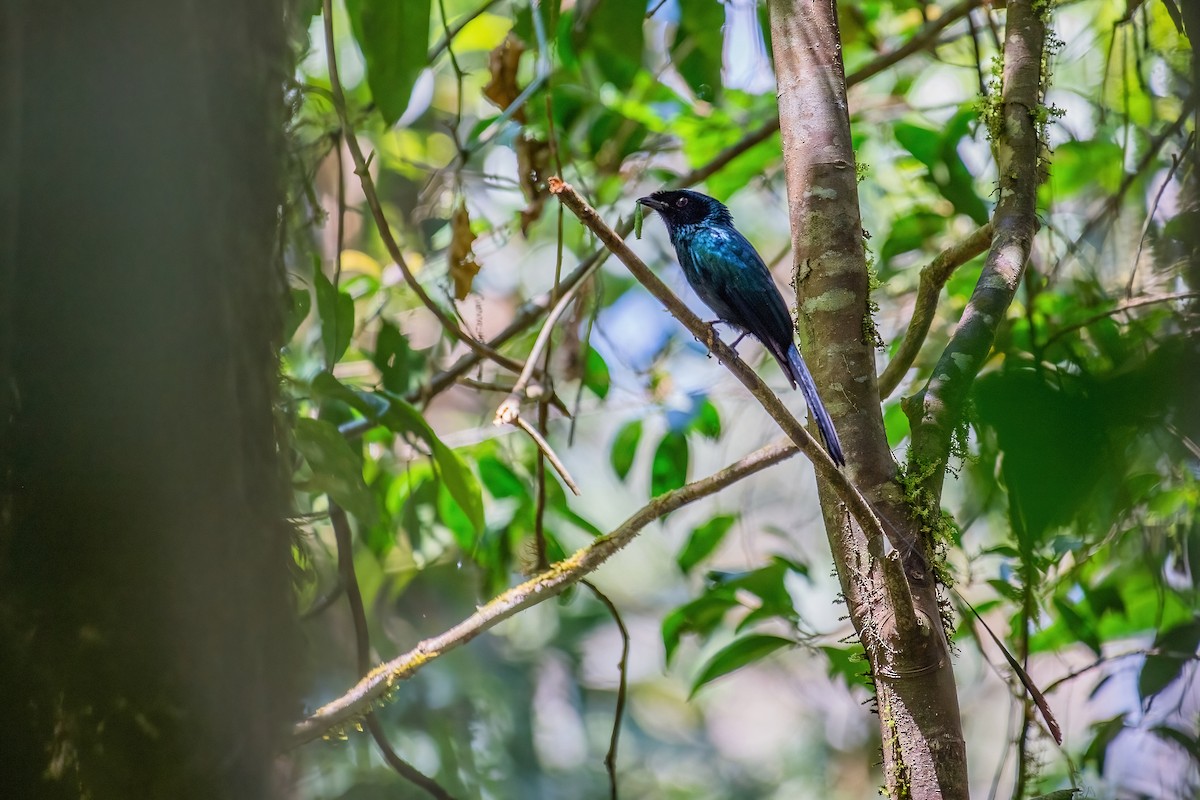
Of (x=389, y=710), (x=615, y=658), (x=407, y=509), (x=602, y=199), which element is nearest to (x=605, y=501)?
(x=615, y=658)

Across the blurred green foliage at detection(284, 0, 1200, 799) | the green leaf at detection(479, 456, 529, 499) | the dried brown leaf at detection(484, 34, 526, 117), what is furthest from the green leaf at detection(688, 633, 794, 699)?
the dried brown leaf at detection(484, 34, 526, 117)

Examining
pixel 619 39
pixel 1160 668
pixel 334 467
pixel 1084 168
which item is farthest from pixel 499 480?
pixel 1084 168

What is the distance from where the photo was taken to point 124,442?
2.51 feet

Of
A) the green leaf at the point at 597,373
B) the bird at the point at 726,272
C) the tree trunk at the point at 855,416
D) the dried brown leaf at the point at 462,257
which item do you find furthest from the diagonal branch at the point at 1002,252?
the green leaf at the point at 597,373

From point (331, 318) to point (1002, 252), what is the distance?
4.88 ft

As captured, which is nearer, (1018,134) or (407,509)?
(1018,134)

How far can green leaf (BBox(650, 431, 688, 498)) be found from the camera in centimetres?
291

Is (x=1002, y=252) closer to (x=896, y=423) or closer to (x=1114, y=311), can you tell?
(x=1114, y=311)

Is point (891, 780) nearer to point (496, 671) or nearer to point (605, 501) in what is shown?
point (496, 671)

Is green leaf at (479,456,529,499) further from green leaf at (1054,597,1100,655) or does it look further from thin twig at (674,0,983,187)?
green leaf at (1054,597,1100,655)

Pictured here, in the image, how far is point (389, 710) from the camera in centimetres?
466

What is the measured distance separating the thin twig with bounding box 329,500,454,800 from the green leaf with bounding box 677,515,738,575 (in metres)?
0.98

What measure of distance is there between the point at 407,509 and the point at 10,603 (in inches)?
88.7

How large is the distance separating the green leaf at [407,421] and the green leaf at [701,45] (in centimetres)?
148
